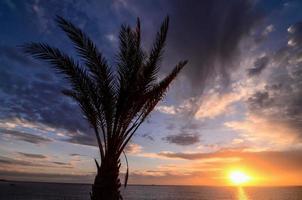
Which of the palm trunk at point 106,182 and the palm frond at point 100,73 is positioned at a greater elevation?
the palm frond at point 100,73

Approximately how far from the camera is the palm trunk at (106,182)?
8.88 m

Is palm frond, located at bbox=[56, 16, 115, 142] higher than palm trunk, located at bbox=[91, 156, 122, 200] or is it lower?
higher

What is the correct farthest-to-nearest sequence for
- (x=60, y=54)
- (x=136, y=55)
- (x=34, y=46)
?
(x=136, y=55) < (x=60, y=54) < (x=34, y=46)

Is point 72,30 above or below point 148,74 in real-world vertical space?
above

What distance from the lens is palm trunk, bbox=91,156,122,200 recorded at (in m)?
8.88

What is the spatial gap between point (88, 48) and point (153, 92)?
2.64 meters

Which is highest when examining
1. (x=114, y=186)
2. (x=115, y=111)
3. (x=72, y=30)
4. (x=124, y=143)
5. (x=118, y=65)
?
(x=72, y=30)

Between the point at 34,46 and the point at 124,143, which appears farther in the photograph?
the point at 124,143

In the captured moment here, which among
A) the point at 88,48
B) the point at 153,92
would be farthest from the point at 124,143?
the point at 88,48

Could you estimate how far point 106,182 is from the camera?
8945 millimetres

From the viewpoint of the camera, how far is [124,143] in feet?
31.0

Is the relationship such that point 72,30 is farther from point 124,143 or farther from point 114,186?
point 114,186

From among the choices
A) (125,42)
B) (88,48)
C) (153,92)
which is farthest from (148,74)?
(88,48)

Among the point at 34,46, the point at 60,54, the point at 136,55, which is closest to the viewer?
the point at 34,46
